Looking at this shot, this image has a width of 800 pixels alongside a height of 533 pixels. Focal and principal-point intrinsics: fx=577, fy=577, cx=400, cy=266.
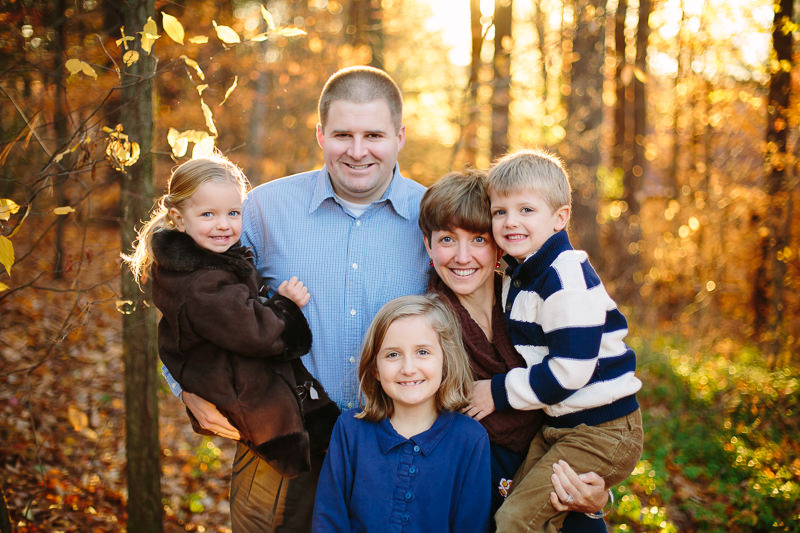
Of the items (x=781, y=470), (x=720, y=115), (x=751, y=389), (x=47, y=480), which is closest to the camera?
(x=47, y=480)

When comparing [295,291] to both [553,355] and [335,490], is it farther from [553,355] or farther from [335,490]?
[553,355]

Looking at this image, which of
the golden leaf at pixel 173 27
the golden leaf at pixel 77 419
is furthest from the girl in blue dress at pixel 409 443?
the golden leaf at pixel 77 419

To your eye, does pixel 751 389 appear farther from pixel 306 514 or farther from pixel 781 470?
pixel 306 514

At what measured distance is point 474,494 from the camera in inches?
97.0

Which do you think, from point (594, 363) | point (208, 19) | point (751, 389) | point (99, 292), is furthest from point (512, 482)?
point (208, 19)

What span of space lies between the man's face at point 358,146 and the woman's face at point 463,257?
0.54 metres

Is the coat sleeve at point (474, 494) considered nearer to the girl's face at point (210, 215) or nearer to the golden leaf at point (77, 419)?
the girl's face at point (210, 215)

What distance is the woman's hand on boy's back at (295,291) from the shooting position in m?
2.86

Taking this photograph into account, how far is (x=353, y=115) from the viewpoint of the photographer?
10.2ft

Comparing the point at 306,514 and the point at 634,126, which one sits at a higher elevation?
the point at 634,126

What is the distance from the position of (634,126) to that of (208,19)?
1054cm

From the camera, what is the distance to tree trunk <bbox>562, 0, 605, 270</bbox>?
9.34 m

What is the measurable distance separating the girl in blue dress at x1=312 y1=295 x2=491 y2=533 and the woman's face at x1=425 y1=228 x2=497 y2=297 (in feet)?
0.77

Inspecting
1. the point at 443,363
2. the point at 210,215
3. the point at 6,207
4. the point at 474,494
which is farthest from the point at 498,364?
the point at 6,207
